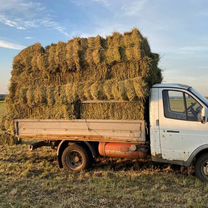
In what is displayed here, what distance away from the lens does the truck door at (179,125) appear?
7.76 m

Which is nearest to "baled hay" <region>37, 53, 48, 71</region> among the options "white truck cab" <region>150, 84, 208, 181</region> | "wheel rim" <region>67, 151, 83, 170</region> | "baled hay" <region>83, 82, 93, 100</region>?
"baled hay" <region>83, 82, 93, 100</region>

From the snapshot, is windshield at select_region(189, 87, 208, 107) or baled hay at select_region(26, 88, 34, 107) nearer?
windshield at select_region(189, 87, 208, 107)

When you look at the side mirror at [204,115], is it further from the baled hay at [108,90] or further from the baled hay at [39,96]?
the baled hay at [39,96]

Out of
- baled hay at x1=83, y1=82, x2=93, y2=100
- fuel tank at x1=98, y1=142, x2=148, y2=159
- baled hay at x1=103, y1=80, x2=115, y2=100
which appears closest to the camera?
fuel tank at x1=98, y1=142, x2=148, y2=159

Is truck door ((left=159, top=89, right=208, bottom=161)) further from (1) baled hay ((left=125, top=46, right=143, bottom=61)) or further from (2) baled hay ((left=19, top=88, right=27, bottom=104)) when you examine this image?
(2) baled hay ((left=19, top=88, right=27, bottom=104))

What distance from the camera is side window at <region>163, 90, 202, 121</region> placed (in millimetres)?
7906

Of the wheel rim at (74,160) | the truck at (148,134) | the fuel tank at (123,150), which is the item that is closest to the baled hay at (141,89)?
the truck at (148,134)

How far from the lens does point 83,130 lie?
29.6ft

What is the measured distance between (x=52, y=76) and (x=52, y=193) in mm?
3680

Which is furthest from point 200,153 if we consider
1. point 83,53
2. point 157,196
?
point 83,53

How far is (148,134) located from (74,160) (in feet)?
7.15

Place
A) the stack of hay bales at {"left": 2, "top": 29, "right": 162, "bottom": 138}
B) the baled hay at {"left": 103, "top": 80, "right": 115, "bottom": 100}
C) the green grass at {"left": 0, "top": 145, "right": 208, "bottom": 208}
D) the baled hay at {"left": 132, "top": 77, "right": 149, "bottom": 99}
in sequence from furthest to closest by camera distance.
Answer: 1. the baled hay at {"left": 103, "top": 80, "right": 115, "bottom": 100}
2. the stack of hay bales at {"left": 2, "top": 29, "right": 162, "bottom": 138}
3. the baled hay at {"left": 132, "top": 77, "right": 149, "bottom": 99}
4. the green grass at {"left": 0, "top": 145, "right": 208, "bottom": 208}

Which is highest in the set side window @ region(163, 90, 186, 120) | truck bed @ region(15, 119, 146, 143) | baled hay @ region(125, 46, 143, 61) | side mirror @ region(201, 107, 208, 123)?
baled hay @ region(125, 46, 143, 61)

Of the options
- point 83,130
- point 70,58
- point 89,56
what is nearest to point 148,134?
point 83,130
